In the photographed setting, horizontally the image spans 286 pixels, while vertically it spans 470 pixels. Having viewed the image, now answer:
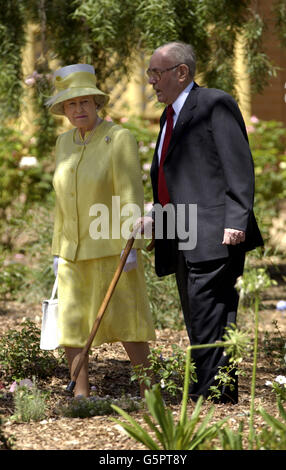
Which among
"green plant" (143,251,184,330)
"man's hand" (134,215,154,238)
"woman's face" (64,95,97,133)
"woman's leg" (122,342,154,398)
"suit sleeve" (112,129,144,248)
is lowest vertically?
"woman's leg" (122,342,154,398)

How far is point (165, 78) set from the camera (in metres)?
4.14

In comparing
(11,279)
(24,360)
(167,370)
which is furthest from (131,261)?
(11,279)

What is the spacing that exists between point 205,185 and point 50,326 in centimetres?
106

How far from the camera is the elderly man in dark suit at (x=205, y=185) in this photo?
4039 mm

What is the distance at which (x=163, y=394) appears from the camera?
4.52 metres

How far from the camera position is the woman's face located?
13.9 feet

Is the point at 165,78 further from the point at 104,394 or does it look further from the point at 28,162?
the point at 28,162

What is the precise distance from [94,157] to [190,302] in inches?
33.4

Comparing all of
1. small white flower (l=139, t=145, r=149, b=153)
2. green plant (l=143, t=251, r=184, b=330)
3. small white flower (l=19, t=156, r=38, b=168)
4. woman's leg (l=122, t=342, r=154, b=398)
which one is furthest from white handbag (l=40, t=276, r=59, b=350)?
small white flower (l=19, t=156, r=38, b=168)

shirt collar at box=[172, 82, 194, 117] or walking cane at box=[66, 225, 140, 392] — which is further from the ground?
shirt collar at box=[172, 82, 194, 117]

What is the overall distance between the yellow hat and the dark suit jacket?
455 mm

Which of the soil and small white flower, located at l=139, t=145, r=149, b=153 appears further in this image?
small white flower, located at l=139, t=145, r=149, b=153

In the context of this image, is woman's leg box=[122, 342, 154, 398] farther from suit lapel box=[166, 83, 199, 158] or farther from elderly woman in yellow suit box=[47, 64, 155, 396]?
suit lapel box=[166, 83, 199, 158]
